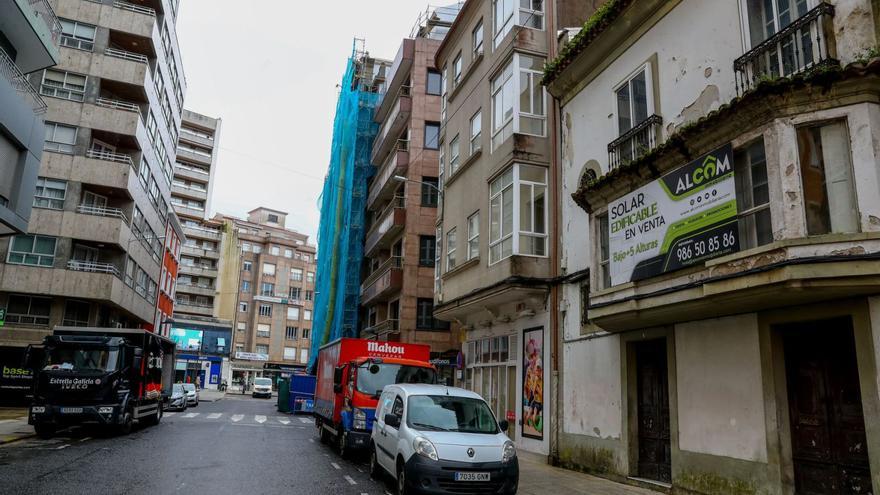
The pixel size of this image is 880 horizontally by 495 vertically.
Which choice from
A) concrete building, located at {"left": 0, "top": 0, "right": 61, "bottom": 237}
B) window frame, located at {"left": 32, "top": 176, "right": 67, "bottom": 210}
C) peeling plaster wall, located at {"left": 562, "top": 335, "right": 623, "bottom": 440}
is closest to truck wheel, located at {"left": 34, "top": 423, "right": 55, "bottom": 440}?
concrete building, located at {"left": 0, "top": 0, "right": 61, "bottom": 237}

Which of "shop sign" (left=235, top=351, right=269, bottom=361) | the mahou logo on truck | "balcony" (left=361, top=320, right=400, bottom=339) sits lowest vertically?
the mahou logo on truck

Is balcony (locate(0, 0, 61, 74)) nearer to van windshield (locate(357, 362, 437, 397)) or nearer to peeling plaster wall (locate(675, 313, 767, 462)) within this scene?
van windshield (locate(357, 362, 437, 397))

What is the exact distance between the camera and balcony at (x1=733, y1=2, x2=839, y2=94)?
28.1 feet

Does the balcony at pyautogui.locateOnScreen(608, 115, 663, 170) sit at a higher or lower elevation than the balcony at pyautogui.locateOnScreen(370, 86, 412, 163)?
lower

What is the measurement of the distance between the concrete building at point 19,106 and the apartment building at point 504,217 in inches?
492

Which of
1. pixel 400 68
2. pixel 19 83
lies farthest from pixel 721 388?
pixel 400 68

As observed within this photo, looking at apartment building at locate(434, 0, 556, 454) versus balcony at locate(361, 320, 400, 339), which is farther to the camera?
balcony at locate(361, 320, 400, 339)

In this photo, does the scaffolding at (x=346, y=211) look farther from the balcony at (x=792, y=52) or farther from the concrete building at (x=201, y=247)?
the concrete building at (x=201, y=247)

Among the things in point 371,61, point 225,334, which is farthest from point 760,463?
point 225,334

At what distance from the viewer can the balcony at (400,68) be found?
35844 mm

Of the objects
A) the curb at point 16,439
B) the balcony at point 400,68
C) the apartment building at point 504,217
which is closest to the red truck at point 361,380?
the apartment building at point 504,217

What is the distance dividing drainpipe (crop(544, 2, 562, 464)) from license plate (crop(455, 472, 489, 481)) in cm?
638

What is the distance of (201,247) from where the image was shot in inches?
3068

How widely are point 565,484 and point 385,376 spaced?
5118mm
